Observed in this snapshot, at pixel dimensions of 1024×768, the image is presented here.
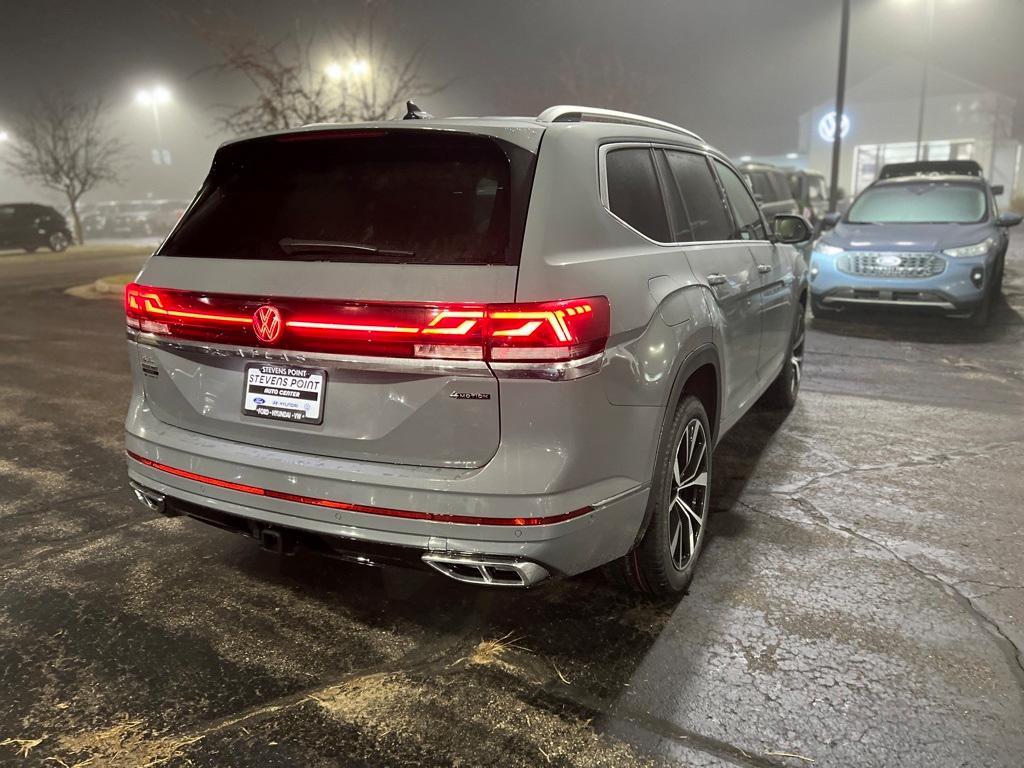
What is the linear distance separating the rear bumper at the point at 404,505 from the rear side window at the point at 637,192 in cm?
99

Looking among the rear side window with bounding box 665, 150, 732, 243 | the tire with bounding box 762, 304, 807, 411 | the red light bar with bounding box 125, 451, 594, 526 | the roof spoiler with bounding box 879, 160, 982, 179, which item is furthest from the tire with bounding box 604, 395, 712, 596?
the roof spoiler with bounding box 879, 160, 982, 179

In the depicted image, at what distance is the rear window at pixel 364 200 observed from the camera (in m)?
2.48

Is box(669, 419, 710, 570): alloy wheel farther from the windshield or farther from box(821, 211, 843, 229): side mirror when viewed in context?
box(821, 211, 843, 229): side mirror

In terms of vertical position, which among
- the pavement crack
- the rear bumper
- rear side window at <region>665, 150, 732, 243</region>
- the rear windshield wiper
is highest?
rear side window at <region>665, 150, 732, 243</region>

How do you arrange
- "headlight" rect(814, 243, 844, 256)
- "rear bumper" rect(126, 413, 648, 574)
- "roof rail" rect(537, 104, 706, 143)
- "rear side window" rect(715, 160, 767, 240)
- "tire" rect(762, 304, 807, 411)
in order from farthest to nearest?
"headlight" rect(814, 243, 844, 256)
"tire" rect(762, 304, 807, 411)
"rear side window" rect(715, 160, 767, 240)
"roof rail" rect(537, 104, 706, 143)
"rear bumper" rect(126, 413, 648, 574)

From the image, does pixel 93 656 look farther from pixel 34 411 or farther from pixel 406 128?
pixel 34 411

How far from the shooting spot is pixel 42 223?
26.1 metres

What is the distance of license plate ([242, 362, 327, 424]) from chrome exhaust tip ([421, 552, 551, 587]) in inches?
22.9

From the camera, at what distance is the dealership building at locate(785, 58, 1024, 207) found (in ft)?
155

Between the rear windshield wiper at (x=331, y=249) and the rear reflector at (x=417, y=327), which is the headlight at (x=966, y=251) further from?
the rear windshield wiper at (x=331, y=249)

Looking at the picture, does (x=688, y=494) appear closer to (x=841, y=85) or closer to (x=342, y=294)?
(x=342, y=294)

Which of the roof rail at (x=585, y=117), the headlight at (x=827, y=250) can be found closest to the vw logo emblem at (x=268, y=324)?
the roof rail at (x=585, y=117)

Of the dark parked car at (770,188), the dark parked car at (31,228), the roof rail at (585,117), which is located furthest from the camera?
the dark parked car at (31,228)

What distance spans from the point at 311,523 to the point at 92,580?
1504 mm
